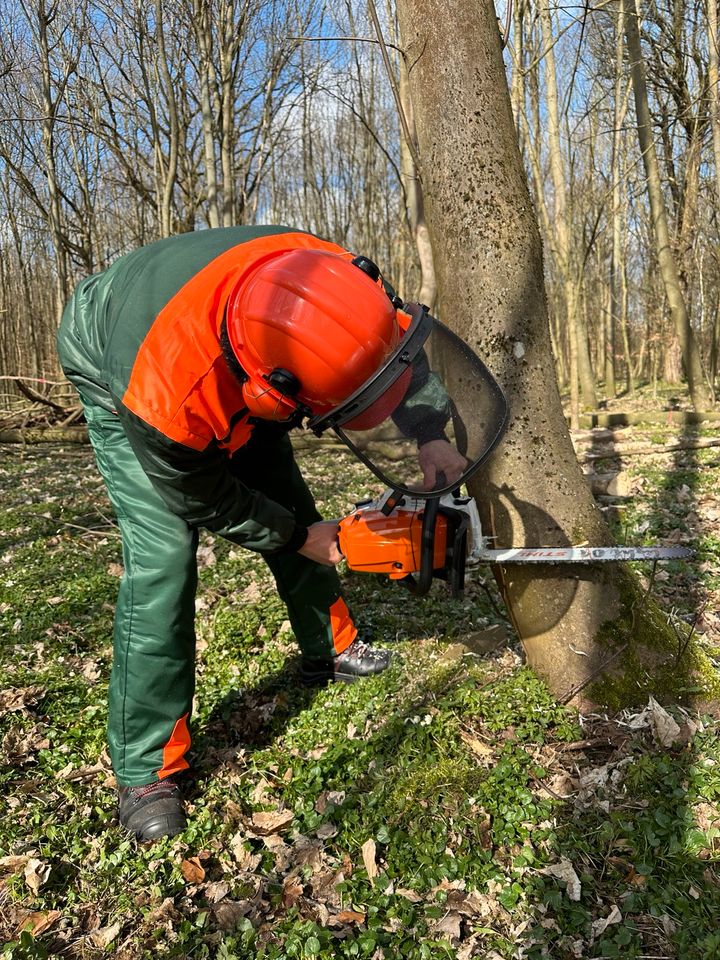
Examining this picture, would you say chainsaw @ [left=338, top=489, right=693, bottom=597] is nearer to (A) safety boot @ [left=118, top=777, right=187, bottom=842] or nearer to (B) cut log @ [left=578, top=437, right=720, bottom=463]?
(A) safety boot @ [left=118, top=777, right=187, bottom=842]

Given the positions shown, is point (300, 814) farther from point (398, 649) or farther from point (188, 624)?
point (398, 649)

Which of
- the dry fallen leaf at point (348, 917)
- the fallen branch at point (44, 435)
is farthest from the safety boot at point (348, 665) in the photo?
the fallen branch at point (44, 435)

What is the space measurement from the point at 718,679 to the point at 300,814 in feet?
4.99

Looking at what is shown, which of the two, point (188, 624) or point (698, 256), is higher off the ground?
point (698, 256)

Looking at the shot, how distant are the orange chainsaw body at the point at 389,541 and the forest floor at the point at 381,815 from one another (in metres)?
0.65

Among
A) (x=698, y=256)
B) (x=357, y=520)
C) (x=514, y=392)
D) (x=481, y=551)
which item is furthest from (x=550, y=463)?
(x=698, y=256)

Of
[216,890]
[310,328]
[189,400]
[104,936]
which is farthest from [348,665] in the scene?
[310,328]

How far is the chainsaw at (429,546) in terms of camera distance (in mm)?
2105

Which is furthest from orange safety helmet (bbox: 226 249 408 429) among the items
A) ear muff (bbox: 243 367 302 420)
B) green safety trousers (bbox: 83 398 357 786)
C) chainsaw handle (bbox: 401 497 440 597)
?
green safety trousers (bbox: 83 398 357 786)

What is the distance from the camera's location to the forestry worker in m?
1.71

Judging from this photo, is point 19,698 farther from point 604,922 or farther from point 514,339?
point 514,339

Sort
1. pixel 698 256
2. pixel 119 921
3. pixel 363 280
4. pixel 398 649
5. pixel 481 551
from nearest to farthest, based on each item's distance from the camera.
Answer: pixel 363 280
pixel 119 921
pixel 481 551
pixel 398 649
pixel 698 256

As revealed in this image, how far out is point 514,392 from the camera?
7.66 ft

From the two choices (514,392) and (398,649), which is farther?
(398,649)
